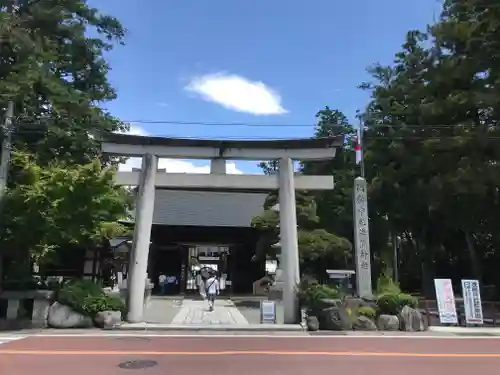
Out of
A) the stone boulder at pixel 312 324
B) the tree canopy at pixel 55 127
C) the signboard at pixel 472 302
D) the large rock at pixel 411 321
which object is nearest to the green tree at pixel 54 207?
the tree canopy at pixel 55 127

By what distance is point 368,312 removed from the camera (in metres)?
16.7

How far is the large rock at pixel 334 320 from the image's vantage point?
1603 cm

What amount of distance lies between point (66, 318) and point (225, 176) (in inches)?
286

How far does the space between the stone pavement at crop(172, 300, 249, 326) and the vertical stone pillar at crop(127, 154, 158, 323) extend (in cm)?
180

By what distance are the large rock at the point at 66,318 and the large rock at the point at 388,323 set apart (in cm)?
973

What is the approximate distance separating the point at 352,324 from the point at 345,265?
12636 mm

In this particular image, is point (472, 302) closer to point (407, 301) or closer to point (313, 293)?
point (407, 301)

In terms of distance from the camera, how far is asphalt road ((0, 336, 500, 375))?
29.6ft

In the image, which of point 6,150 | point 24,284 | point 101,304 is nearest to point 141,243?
point 101,304

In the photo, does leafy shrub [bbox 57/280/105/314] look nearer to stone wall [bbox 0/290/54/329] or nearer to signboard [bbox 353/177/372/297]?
stone wall [bbox 0/290/54/329]

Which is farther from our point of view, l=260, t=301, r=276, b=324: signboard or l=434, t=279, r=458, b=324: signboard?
l=434, t=279, r=458, b=324: signboard

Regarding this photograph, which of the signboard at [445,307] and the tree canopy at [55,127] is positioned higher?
the tree canopy at [55,127]

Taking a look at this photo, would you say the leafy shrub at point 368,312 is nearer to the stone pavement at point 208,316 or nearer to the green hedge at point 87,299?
the stone pavement at point 208,316

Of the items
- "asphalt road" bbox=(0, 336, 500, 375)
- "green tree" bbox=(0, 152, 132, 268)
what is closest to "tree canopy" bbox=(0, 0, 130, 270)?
"green tree" bbox=(0, 152, 132, 268)
